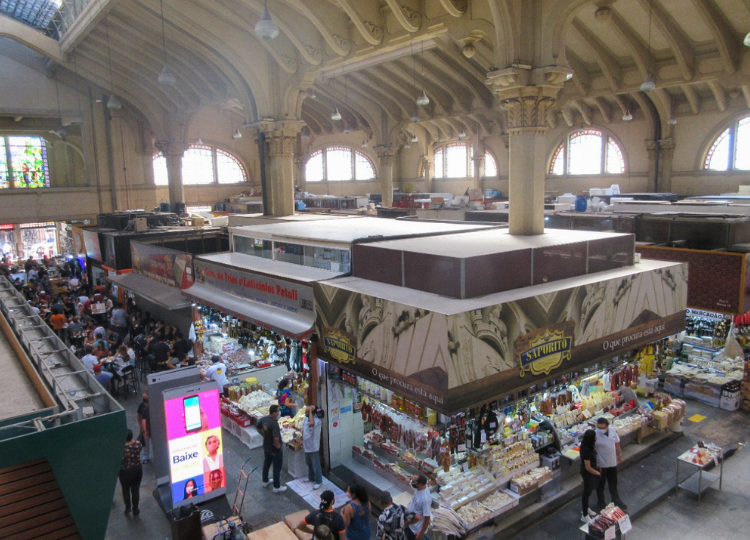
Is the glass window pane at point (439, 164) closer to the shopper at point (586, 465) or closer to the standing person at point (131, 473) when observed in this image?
the shopper at point (586, 465)

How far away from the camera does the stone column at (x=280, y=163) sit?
1648 cm

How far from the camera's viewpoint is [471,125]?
93.2ft

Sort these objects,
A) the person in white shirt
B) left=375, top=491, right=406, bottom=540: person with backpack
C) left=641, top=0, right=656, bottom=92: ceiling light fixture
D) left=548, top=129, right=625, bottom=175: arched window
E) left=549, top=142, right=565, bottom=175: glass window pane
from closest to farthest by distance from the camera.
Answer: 1. left=375, top=491, right=406, bottom=540: person with backpack
2. the person in white shirt
3. left=641, top=0, right=656, bottom=92: ceiling light fixture
4. left=548, top=129, right=625, bottom=175: arched window
5. left=549, top=142, right=565, bottom=175: glass window pane

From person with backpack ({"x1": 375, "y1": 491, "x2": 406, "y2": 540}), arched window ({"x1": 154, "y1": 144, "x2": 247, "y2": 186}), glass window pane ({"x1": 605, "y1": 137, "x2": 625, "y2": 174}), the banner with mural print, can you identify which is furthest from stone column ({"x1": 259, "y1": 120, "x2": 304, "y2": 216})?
arched window ({"x1": 154, "y1": 144, "x2": 247, "y2": 186})

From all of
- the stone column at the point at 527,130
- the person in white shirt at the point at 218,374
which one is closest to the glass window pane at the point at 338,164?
the person in white shirt at the point at 218,374

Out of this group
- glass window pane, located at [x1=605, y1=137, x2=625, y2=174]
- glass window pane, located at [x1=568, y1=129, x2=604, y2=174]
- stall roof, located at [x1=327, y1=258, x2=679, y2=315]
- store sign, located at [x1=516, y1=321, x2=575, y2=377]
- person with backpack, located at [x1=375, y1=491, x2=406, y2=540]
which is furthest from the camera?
glass window pane, located at [x1=568, y1=129, x2=604, y2=174]

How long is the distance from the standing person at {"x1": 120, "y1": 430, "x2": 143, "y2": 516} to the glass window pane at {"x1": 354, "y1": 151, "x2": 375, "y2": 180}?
29673 millimetres

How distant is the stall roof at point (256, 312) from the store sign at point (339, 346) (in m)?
0.29

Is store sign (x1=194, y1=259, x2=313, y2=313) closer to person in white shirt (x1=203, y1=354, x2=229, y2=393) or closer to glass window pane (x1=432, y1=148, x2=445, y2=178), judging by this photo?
person in white shirt (x1=203, y1=354, x2=229, y2=393)

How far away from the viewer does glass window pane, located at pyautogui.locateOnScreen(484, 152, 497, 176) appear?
29.5 meters

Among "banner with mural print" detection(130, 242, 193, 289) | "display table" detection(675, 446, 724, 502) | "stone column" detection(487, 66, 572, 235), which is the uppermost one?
"stone column" detection(487, 66, 572, 235)

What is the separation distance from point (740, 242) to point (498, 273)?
6.85 m

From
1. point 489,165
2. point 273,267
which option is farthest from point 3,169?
point 489,165

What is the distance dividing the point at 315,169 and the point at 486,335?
31.3 metres
